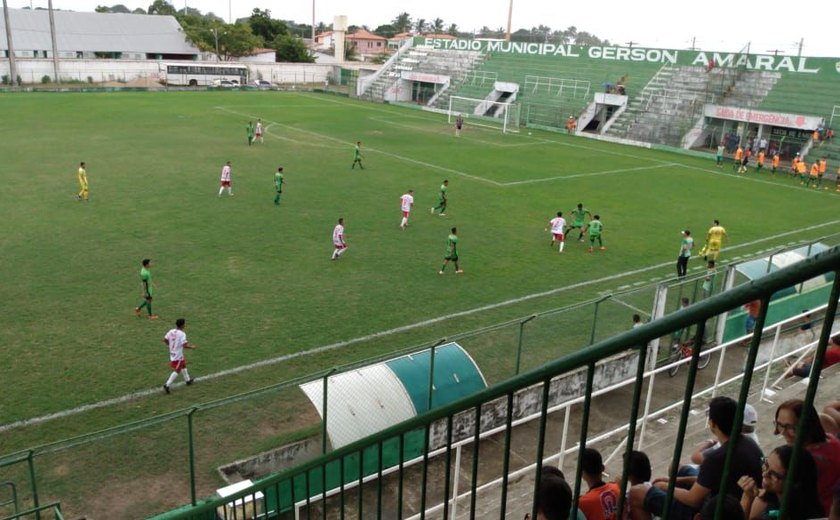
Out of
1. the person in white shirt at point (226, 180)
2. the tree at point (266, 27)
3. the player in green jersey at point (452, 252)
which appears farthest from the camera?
the tree at point (266, 27)

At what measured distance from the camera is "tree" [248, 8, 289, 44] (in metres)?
94.6

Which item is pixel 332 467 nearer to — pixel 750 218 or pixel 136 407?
pixel 136 407

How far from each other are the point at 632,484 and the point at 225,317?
1083cm

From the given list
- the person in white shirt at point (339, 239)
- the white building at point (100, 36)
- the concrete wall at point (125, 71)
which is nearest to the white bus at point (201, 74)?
the concrete wall at point (125, 71)

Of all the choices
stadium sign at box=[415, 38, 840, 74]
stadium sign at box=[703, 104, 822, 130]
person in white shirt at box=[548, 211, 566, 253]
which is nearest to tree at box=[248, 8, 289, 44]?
stadium sign at box=[415, 38, 840, 74]

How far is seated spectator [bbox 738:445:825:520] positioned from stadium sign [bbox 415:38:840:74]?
4486 cm

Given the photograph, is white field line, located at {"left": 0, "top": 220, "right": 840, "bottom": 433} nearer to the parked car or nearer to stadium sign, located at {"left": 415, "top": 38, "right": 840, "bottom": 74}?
stadium sign, located at {"left": 415, "top": 38, "right": 840, "bottom": 74}

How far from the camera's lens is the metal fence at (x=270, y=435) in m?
8.30

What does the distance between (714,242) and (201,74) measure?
6471 centimetres

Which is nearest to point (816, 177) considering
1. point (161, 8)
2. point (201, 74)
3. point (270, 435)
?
point (270, 435)

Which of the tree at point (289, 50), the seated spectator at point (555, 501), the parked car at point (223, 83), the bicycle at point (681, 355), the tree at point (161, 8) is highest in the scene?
the tree at point (161, 8)

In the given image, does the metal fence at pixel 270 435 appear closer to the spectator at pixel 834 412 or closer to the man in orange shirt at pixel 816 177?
the spectator at pixel 834 412

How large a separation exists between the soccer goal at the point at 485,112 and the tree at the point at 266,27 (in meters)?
47.5

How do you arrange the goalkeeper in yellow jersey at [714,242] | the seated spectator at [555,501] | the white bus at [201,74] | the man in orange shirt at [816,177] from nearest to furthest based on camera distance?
1. the seated spectator at [555,501]
2. the goalkeeper in yellow jersey at [714,242]
3. the man in orange shirt at [816,177]
4. the white bus at [201,74]
